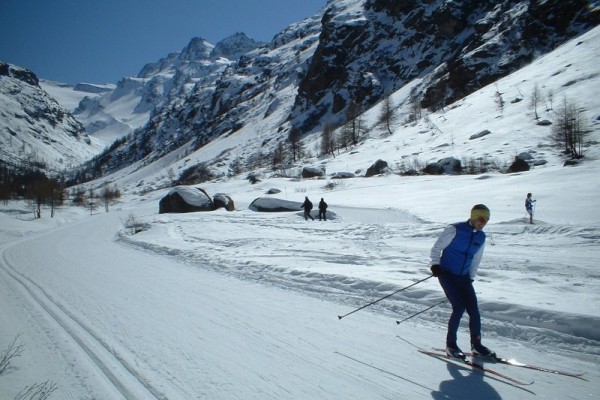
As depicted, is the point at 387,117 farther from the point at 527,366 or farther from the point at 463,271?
the point at 527,366

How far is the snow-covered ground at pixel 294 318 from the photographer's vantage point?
3.95 metres

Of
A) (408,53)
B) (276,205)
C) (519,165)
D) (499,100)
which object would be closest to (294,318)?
(276,205)

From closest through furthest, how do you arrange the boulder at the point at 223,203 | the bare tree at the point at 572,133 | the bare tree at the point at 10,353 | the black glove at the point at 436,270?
1. the black glove at the point at 436,270
2. the bare tree at the point at 10,353
3. the boulder at the point at 223,203
4. the bare tree at the point at 572,133

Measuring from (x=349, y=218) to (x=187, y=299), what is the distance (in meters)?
15.9

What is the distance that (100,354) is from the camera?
188 inches

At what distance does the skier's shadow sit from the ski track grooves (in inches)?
118

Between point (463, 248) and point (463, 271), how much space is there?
0.92ft

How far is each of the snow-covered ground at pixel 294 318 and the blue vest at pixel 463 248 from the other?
1171 millimetres

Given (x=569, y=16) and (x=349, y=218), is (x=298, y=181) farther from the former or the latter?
(x=569, y=16)

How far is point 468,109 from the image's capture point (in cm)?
5778

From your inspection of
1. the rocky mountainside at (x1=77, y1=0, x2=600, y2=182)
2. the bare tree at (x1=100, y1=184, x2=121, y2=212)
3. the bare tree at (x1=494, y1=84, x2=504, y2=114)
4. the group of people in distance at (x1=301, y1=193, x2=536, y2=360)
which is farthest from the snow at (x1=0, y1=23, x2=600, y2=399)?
the rocky mountainside at (x1=77, y1=0, x2=600, y2=182)

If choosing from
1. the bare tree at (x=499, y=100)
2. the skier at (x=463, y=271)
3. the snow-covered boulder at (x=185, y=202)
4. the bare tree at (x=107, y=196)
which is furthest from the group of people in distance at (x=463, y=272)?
the bare tree at (x=107, y=196)

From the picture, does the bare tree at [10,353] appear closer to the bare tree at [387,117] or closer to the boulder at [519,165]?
the boulder at [519,165]

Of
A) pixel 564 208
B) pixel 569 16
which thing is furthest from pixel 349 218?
pixel 569 16
